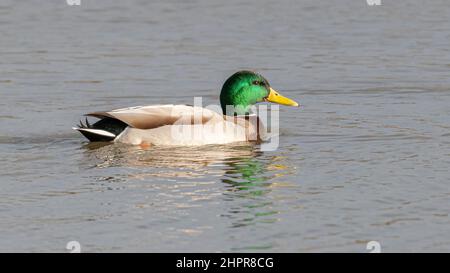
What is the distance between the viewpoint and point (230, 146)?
1245 cm

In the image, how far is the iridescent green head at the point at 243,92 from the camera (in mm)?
13219

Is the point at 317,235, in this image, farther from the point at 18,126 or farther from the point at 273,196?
the point at 18,126

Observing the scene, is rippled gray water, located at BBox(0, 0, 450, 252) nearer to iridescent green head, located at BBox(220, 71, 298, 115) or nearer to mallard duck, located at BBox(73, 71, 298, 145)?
mallard duck, located at BBox(73, 71, 298, 145)

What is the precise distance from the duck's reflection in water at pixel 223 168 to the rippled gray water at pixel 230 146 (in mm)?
24

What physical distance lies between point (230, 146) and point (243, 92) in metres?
1.04

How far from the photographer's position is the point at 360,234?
834 centimetres

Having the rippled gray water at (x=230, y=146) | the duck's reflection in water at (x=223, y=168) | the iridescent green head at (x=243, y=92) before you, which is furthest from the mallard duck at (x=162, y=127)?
the iridescent green head at (x=243, y=92)

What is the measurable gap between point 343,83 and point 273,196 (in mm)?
6632

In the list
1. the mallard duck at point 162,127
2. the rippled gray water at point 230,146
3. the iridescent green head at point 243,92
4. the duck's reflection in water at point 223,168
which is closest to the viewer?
the rippled gray water at point 230,146

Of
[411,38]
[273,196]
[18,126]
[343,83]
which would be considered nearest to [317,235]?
[273,196]

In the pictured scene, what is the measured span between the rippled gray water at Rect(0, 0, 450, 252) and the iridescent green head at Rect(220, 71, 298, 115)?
20.2 inches

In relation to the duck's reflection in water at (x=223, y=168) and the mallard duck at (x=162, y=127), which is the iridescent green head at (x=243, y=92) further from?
the duck's reflection in water at (x=223, y=168)

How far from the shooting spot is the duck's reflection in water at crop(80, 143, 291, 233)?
916 cm
